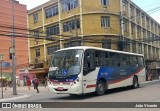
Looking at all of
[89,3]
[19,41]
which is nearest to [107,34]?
[89,3]

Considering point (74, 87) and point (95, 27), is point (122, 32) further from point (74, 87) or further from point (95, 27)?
point (74, 87)

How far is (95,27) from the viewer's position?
129ft

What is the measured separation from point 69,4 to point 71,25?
319 centimetres

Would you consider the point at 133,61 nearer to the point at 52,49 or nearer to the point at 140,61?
the point at 140,61

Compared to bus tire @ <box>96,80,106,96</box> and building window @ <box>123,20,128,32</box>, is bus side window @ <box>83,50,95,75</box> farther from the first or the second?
building window @ <box>123,20,128,32</box>

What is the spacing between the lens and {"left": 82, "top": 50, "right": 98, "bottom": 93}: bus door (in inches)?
623

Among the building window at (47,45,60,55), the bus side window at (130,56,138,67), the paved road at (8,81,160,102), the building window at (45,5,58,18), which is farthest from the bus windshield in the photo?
the building window at (45,5,58,18)

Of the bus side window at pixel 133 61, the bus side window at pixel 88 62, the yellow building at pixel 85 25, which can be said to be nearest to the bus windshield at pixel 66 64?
the bus side window at pixel 88 62

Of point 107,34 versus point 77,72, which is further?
point 107,34

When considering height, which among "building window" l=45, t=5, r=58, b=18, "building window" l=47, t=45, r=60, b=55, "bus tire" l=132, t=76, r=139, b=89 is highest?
"building window" l=45, t=5, r=58, b=18

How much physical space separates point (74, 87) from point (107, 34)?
974 inches

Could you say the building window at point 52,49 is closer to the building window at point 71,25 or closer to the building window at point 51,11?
the building window at point 71,25

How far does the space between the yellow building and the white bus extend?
1446cm

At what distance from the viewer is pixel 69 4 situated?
42.2 meters
